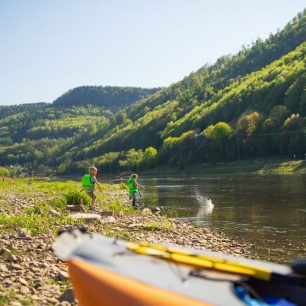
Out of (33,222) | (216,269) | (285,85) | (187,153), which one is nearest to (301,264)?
(216,269)

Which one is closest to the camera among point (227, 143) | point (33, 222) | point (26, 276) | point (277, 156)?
point (26, 276)

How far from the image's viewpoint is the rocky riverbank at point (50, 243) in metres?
8.07

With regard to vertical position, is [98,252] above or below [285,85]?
below

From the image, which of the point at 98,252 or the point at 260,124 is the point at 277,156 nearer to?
the point at 260,124

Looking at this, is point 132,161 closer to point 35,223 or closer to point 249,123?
point 249,123

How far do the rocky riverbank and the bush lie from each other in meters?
1.12

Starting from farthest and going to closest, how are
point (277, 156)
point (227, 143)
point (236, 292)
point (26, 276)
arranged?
1. point (227, 143)
2. point (277, 156)
3. point (26, 276)
4. point (236, 292)

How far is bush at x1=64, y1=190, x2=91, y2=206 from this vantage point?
23406mm

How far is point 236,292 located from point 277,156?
97507 mm

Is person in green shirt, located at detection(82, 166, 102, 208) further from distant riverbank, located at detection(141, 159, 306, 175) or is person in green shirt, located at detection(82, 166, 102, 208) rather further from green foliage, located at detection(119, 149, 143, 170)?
green foliage, located at detection(119, 149, 143, 170)

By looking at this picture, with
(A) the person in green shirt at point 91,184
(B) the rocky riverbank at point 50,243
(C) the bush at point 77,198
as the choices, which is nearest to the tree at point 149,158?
(C) the bush at point 77,198

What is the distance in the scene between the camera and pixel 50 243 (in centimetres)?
1205

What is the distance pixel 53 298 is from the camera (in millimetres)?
7871

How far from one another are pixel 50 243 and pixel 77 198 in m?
11.7
